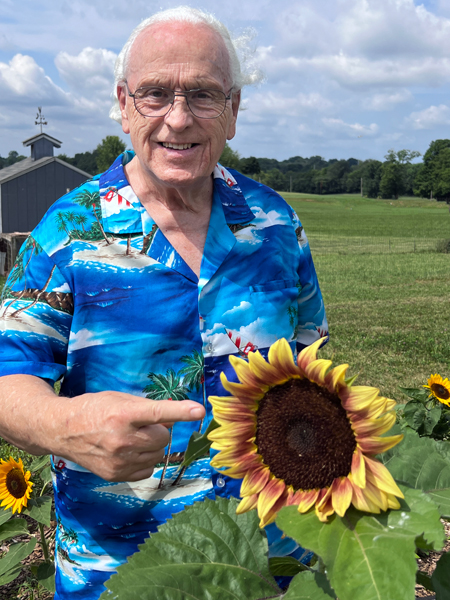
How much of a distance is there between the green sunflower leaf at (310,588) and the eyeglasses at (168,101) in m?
1.37

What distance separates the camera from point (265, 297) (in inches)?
77.9

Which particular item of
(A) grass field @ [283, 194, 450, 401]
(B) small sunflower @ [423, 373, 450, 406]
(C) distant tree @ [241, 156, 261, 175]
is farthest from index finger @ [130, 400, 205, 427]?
(C) distant tree @ [241, 156, 261, 175]

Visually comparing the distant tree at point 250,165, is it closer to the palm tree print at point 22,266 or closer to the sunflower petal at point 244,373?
the palm tree print at point 22,266

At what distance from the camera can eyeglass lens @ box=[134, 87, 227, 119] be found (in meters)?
1.82

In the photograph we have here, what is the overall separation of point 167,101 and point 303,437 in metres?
1.26

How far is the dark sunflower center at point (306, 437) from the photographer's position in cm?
88

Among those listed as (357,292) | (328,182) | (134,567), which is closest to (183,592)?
(134,567)

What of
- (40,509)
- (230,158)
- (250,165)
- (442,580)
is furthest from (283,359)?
(250,165)

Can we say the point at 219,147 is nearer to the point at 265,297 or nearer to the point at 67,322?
the point at 265,297

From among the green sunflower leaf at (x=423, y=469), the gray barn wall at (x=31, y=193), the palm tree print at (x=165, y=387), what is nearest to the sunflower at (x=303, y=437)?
the green sunflower leaf at (x=423, y=469)

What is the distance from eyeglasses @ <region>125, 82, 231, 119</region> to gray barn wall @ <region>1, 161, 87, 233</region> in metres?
27.1

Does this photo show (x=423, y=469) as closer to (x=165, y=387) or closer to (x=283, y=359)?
(x=283, y=359)

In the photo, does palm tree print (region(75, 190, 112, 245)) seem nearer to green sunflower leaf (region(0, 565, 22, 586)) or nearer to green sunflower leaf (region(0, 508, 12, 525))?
green sunflower leaf (region(0, 508, 12, 525))

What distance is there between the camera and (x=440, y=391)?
3854 millimetres
